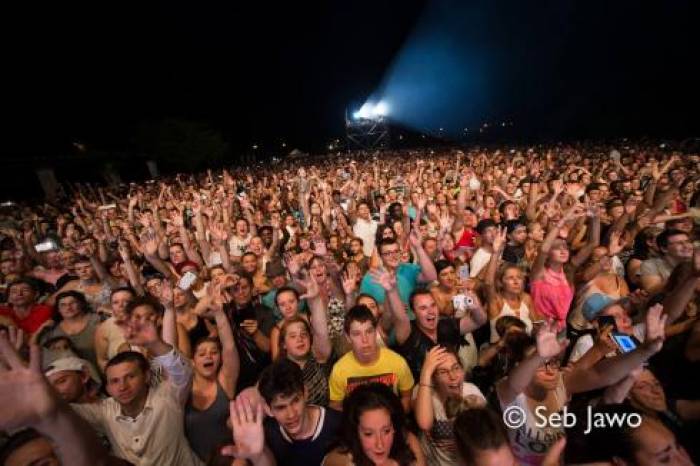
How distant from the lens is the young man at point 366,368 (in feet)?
9.25

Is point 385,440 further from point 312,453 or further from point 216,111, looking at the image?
point 216,111

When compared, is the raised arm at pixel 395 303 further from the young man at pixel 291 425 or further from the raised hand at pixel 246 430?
the raised hand at pixel 246 430

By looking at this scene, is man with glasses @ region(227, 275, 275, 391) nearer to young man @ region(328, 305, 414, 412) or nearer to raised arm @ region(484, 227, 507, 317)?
young man @ region(328, 305, 414, 412)

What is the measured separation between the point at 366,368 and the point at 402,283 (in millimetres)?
1833

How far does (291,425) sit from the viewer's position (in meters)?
2.29

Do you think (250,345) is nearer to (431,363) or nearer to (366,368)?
(366,368)

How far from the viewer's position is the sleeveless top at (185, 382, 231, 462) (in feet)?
8.79

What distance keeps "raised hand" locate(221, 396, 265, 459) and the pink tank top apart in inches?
122

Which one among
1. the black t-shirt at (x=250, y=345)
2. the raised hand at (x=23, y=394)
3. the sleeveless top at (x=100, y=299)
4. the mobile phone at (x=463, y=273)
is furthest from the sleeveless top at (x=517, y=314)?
the sleeveless top at (x=100, y=299)

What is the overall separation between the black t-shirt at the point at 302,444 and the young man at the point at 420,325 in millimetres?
984

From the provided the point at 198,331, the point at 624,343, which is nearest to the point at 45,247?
the point at 198,331

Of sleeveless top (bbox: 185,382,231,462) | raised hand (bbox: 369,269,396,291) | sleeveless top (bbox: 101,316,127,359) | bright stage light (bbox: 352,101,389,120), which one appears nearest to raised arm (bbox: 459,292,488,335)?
raised hand (bbox: 369,269,396,291)

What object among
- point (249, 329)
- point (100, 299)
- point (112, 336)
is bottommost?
point (249, 329)

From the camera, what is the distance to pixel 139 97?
117 feet
